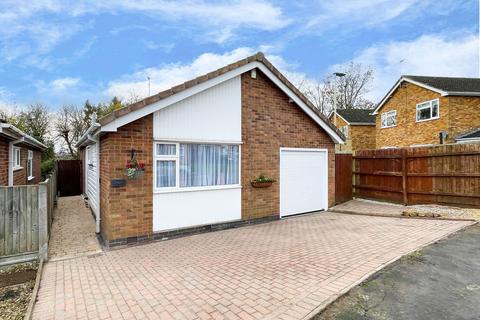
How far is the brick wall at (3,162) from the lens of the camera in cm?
718

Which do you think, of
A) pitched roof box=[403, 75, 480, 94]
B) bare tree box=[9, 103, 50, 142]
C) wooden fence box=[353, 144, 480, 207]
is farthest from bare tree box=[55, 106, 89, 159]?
pitched roof box=[403, 75, 480, 94]

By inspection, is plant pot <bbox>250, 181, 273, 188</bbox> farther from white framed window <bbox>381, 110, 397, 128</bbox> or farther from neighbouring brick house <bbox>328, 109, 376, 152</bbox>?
neighbouring brick house <bbox>328, 109, 376, 152</bbox>

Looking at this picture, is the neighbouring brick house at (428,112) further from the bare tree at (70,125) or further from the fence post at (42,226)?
Answer: the bare tree at (70,125)

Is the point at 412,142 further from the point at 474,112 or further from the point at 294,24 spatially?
the point at 294,24

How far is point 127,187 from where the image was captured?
22.1ft

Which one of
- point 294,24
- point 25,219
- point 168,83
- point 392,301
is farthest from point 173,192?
point 168,83

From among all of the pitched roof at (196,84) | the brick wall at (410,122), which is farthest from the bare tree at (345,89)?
the pitched roof at (196,84)

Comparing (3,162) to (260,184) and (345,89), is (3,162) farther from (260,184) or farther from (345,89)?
(345,89)

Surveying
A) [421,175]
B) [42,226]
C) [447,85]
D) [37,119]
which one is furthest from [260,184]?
[37,119]

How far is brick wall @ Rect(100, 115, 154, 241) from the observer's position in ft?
21.6

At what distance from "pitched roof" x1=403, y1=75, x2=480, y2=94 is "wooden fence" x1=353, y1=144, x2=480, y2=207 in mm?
9863

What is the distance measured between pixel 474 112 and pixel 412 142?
399 cm

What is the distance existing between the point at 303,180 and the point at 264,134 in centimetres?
257

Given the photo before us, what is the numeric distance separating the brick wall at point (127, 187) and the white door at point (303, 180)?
4651mm
